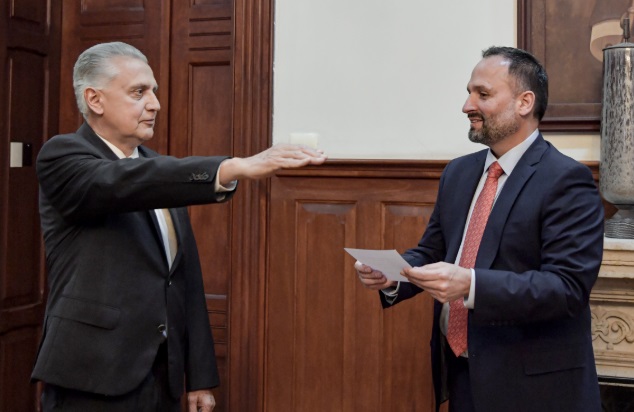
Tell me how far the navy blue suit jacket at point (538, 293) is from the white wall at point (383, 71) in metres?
A: 1.12

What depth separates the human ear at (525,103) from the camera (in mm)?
2299

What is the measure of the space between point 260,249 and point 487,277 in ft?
5.58

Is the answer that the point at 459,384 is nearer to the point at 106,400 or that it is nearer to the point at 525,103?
the point at 525,103

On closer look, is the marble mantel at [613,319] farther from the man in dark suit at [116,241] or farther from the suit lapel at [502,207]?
the man in dark suit at [116,241]

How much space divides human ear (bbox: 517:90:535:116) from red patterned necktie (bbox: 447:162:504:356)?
0.18 m

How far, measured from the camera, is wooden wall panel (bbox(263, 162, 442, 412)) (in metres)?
3.33

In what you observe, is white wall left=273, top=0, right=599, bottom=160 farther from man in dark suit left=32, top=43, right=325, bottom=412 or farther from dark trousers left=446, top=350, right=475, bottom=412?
man in dark suit left=32, top=43, right=325, bottom=412

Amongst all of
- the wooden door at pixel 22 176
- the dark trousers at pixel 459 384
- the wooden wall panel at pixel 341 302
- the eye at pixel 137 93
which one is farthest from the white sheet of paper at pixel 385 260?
the wooden door at pixel 22 176

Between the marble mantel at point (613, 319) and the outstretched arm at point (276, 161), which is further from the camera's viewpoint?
the marble mantel at point (613, 319)

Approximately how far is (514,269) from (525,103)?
0.55 meters

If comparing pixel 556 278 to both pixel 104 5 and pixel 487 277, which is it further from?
pixel 104 5

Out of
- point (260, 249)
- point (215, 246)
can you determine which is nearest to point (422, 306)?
point (260, 249)

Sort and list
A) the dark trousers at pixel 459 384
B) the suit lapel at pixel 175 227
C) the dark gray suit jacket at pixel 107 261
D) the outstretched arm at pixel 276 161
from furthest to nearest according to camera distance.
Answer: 1. the dark trousers at pixel 459 384
2. the suit lapel at pixel 175 227
3. the dark gray suit jacket at pixel 107 261
4. the outstretched arm at pixel 276 161

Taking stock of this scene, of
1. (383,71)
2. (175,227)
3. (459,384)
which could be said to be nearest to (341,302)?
(383,71)
